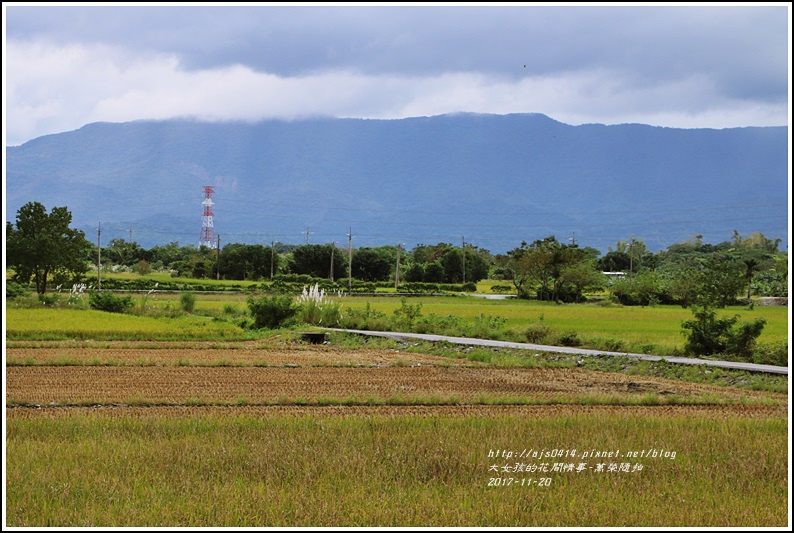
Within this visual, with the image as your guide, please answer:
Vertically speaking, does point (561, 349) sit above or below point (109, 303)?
below

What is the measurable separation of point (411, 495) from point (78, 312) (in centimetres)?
2560

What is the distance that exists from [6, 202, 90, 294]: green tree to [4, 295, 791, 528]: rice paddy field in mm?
19599

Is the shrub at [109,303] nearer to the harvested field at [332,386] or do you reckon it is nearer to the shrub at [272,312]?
the shrub at [272,312]

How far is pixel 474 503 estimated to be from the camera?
6633mm

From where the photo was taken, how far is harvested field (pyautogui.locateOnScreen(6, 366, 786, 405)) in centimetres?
1330

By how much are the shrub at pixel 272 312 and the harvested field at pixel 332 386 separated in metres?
10.3

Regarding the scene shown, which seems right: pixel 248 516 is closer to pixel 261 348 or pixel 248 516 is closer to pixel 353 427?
pixel 353 427

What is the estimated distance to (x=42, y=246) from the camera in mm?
35250

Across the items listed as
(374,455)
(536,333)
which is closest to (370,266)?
(536,333)

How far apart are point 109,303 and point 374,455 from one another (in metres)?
26.4

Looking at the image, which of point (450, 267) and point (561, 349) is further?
point (450, 267)

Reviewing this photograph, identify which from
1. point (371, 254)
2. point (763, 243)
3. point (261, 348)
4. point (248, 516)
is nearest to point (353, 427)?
point (248, 516)

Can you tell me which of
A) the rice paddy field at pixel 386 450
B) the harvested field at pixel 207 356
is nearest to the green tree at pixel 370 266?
the harvested field at pixel 207 356

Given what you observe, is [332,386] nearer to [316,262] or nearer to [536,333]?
[536,333]
